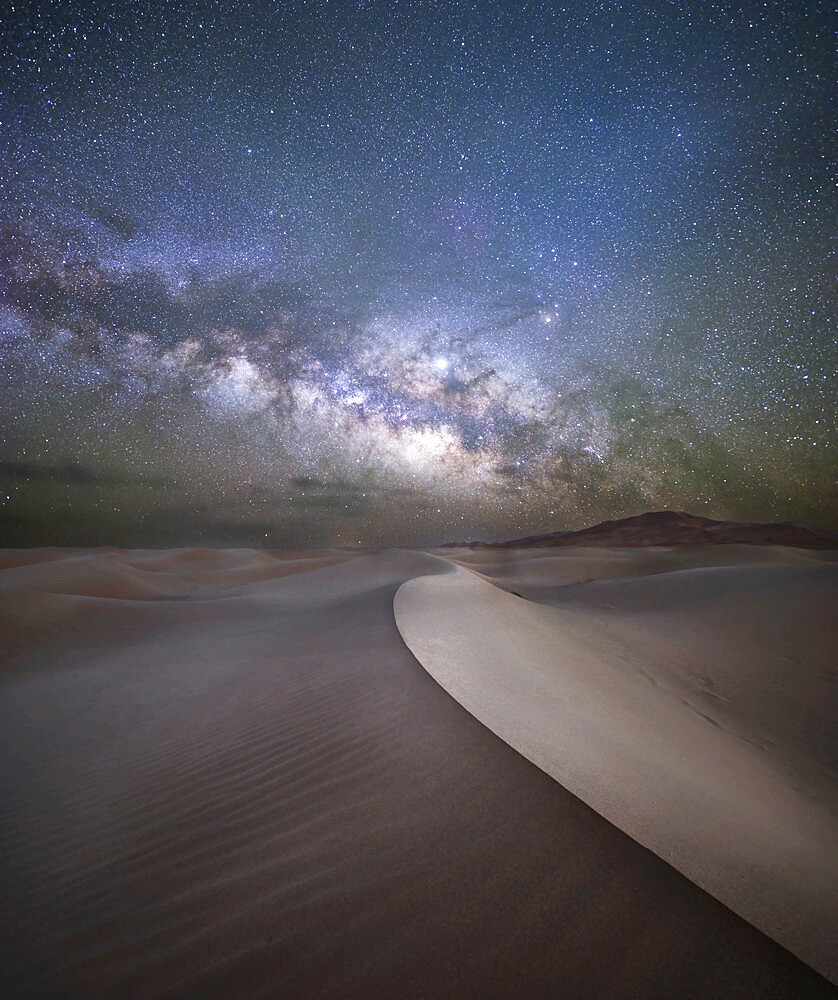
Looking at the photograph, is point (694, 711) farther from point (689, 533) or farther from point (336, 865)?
point (689, 533)

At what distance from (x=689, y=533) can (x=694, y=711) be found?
60.4 meters

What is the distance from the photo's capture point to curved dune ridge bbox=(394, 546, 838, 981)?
2.44 meters

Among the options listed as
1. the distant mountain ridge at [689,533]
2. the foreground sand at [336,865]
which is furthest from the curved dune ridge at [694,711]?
the distant mountain ridge at [689,533]

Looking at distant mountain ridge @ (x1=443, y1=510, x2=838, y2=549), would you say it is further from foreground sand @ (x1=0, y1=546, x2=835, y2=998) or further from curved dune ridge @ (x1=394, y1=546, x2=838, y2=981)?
foreground sand @ (x1=0, y1=546, x2=835, y2=998)

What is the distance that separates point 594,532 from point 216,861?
80.1m

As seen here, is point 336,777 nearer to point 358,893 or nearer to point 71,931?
point 358,893

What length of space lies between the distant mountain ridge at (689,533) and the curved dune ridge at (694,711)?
111 feet

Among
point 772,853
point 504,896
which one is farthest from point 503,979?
point 772,853

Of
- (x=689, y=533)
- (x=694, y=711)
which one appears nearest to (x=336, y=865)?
(x=694, y=711)

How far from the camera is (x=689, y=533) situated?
5853 cm

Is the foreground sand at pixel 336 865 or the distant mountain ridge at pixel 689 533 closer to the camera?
the foreground sand at pixel 336 865

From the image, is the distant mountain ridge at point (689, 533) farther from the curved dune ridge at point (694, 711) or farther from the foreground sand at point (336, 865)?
the foreground sand at point (336, 865)

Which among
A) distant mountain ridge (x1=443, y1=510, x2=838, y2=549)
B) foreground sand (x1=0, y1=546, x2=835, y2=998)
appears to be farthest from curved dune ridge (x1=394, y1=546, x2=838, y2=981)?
distant mountain ridge (x1=443, y1=510, x2=838, y2=549)

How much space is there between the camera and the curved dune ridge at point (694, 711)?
2443mm
